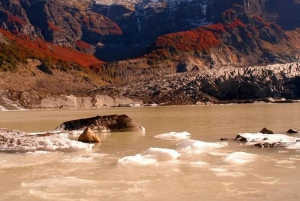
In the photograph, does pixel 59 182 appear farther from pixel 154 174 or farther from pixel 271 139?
pixel 271 139

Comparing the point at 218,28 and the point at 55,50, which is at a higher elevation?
the point at 218,28

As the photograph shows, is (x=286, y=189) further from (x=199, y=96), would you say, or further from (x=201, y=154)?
(x=199, y=96)

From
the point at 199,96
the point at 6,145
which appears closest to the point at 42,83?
the point at 199,96

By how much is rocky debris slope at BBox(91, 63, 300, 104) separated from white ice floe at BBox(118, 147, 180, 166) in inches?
3140

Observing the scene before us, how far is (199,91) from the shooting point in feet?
323

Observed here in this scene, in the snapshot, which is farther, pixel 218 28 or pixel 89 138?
pixel 218 28

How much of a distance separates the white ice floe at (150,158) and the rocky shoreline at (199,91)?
7361 centimetres

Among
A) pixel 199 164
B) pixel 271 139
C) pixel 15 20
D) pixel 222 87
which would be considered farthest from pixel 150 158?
pixel 15 20

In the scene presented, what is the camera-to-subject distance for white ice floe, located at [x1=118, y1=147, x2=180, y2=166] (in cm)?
1128

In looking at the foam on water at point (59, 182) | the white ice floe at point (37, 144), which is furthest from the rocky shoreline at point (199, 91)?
the foam on water at point (59, 182)

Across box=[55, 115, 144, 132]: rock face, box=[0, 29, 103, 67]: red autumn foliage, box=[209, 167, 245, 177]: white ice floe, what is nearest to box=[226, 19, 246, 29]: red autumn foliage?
box=[0, 29, 103, 67]: red autumn foliage

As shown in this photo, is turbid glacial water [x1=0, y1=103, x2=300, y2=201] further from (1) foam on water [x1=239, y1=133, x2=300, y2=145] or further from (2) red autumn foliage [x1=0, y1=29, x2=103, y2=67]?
(2) red autumn foliage [x1=0, y1=29, x2=103, y2=67]

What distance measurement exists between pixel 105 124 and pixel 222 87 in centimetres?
8187

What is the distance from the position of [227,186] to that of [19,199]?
4.49 m
